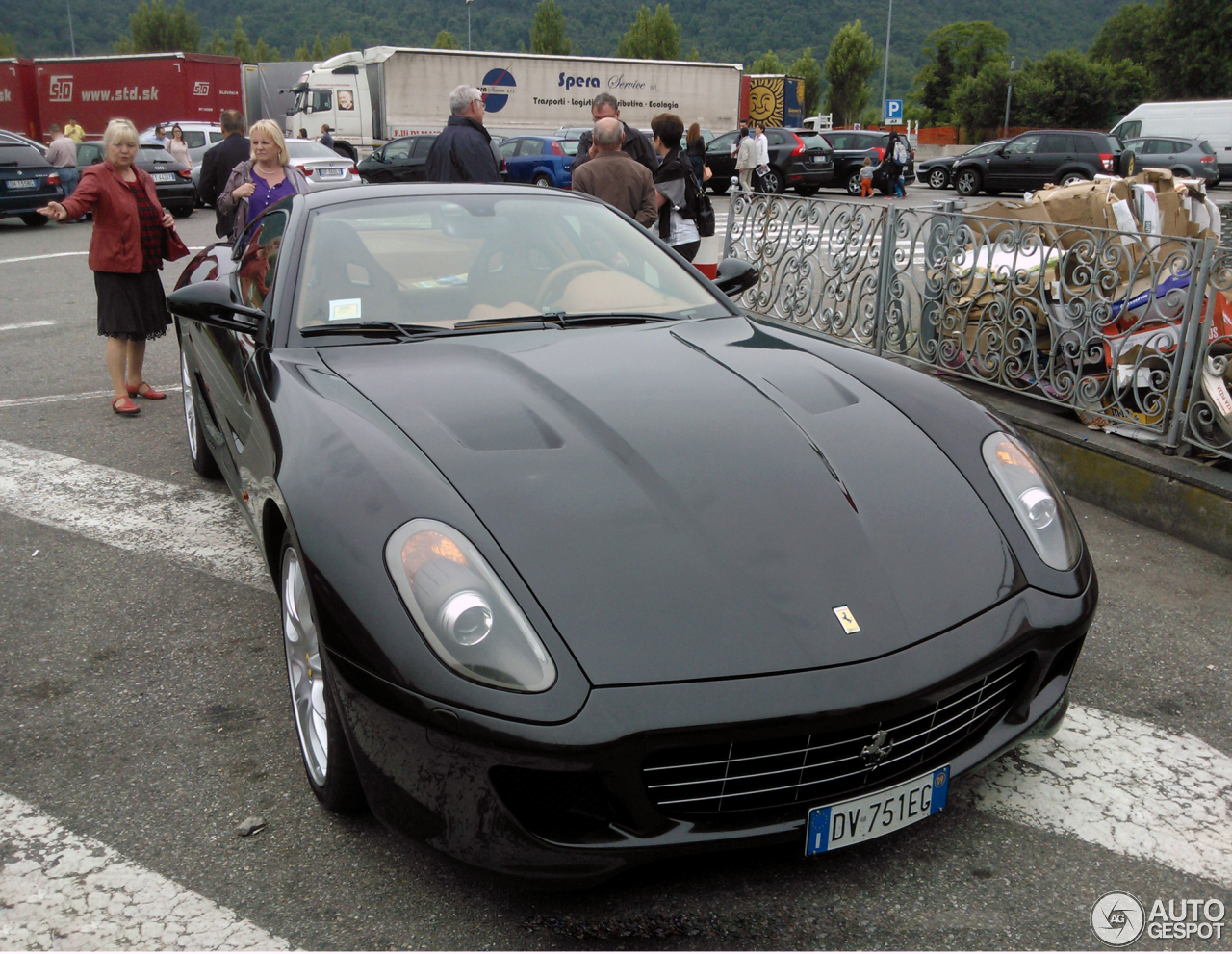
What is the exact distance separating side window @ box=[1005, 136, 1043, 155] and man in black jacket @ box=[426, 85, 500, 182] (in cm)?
2217

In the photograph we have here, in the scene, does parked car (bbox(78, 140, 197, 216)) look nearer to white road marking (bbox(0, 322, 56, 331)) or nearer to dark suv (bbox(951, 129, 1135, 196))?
white road marking (bbox(0, 322, 56, 331))

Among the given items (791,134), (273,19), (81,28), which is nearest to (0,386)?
(791,134)

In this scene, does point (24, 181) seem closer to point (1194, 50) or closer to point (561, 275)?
point (561, 275)

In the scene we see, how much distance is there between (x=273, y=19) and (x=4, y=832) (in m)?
161

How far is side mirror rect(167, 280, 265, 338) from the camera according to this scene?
334 cm

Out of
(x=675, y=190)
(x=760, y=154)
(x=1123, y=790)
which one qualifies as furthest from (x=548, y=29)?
(x=1123, y=790)

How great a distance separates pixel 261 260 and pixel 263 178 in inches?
122

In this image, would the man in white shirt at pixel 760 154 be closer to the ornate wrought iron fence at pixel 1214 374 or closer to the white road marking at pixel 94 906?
the ornate wrought iron fence at pixel 1214 374

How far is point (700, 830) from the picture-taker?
204 centimetres

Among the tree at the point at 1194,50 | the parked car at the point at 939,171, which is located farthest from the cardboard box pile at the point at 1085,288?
the tree at the point at 1194,50

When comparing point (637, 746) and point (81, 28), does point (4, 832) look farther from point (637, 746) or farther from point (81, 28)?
point (81, 28)

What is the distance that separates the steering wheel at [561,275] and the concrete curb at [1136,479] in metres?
1.80

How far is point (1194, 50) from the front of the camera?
57.0 m

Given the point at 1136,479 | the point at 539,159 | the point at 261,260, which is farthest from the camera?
the point at 539,159
